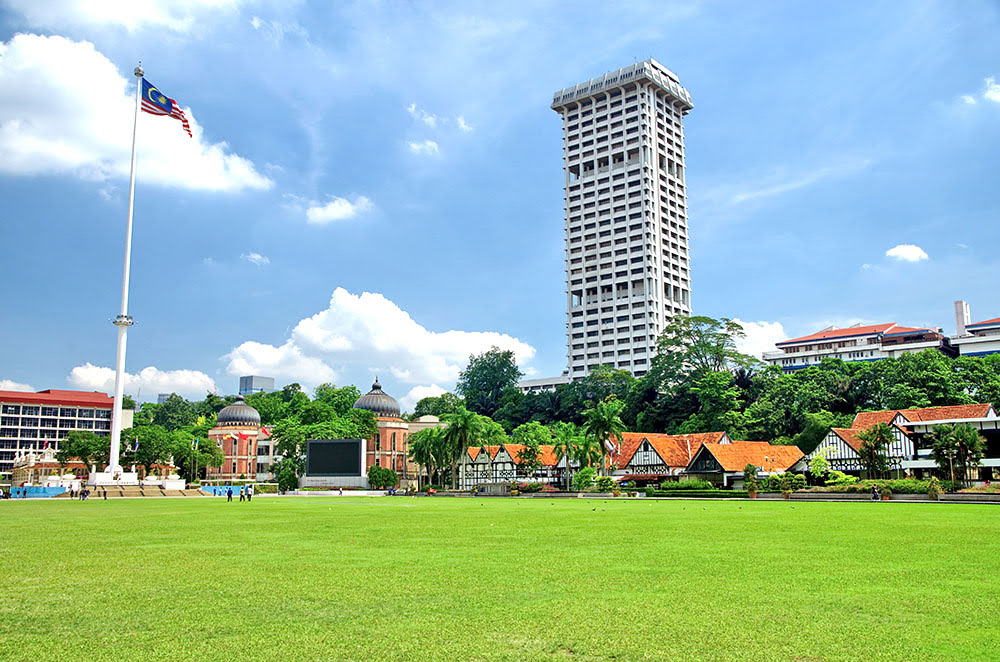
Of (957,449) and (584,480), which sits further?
(584,480)

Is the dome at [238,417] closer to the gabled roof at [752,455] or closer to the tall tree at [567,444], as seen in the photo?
the tall tree at [567,444]

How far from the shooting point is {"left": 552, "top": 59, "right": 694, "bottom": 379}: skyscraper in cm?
15025

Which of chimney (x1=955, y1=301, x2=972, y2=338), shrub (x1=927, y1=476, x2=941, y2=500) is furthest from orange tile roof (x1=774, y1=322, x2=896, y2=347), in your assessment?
shrub (x1=927, y1=476, x2=941, y2=500)

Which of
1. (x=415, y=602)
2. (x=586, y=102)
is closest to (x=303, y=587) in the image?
(x=415, y=602)

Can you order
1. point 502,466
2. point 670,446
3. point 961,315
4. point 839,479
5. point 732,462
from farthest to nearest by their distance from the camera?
1. point 961,315
2. point 502,466
3. point 670,446
4. point 732,462
5. point 839,479

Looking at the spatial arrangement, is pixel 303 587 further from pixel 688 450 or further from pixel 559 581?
pixel 688 450

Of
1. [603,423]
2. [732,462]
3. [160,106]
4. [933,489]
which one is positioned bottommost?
[933,489]

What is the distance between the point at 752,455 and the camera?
230 feet

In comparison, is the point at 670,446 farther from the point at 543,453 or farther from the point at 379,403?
the point at 379,403

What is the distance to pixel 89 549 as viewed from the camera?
17781 millimetres

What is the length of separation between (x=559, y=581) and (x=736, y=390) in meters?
82.9

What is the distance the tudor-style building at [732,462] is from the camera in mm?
66812

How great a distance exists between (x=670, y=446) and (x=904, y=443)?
21.1 m

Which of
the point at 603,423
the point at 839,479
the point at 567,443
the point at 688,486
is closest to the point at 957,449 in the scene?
the point at 839,479
